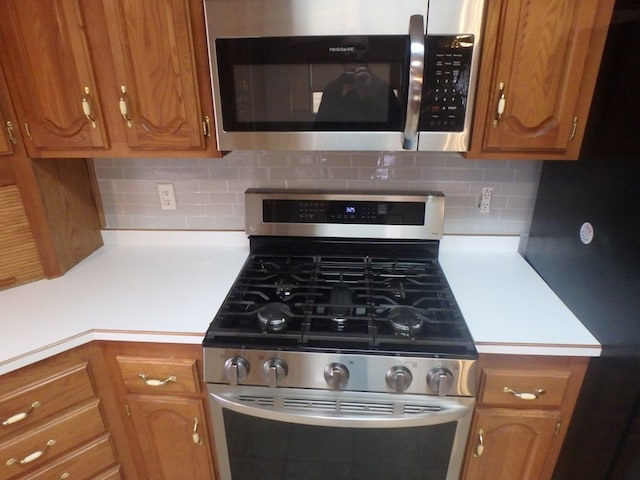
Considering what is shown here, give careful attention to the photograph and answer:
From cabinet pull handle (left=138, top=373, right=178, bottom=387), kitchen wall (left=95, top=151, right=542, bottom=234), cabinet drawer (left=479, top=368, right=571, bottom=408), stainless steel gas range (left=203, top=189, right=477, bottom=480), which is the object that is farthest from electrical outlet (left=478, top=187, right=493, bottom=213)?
cabinet pull handle (left=138, top=373, right=178, bottom=387)

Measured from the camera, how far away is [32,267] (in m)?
1.41

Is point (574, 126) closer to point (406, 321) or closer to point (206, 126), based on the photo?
point (406, 321)

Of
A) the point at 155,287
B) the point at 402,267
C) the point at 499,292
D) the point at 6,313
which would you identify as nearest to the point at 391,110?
the point at 402,267

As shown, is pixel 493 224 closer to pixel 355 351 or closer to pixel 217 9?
pixel 355 351

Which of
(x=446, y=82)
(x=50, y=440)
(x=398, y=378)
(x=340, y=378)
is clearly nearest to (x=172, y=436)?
(x=50, y=440)

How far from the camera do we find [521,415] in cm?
117

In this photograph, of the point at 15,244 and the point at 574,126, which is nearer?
the point at 574,126

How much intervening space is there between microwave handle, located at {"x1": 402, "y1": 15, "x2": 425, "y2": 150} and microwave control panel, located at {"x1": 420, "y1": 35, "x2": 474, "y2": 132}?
0.17 ft

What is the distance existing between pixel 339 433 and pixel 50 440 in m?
0.88

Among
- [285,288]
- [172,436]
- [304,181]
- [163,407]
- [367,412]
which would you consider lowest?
[172,436]

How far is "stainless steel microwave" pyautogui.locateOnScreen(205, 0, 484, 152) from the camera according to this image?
1.04m

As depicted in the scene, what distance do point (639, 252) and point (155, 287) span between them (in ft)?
4.62

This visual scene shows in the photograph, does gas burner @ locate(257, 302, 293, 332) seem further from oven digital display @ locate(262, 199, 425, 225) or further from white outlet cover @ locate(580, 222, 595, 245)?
white outlet cover @ locate(580, 222, 595, 245)

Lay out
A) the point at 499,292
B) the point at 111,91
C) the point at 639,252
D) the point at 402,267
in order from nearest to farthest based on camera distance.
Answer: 1. the point at 639,252
2. the point at 111,91
3. the point at 499,292
4. the point at 402,267
